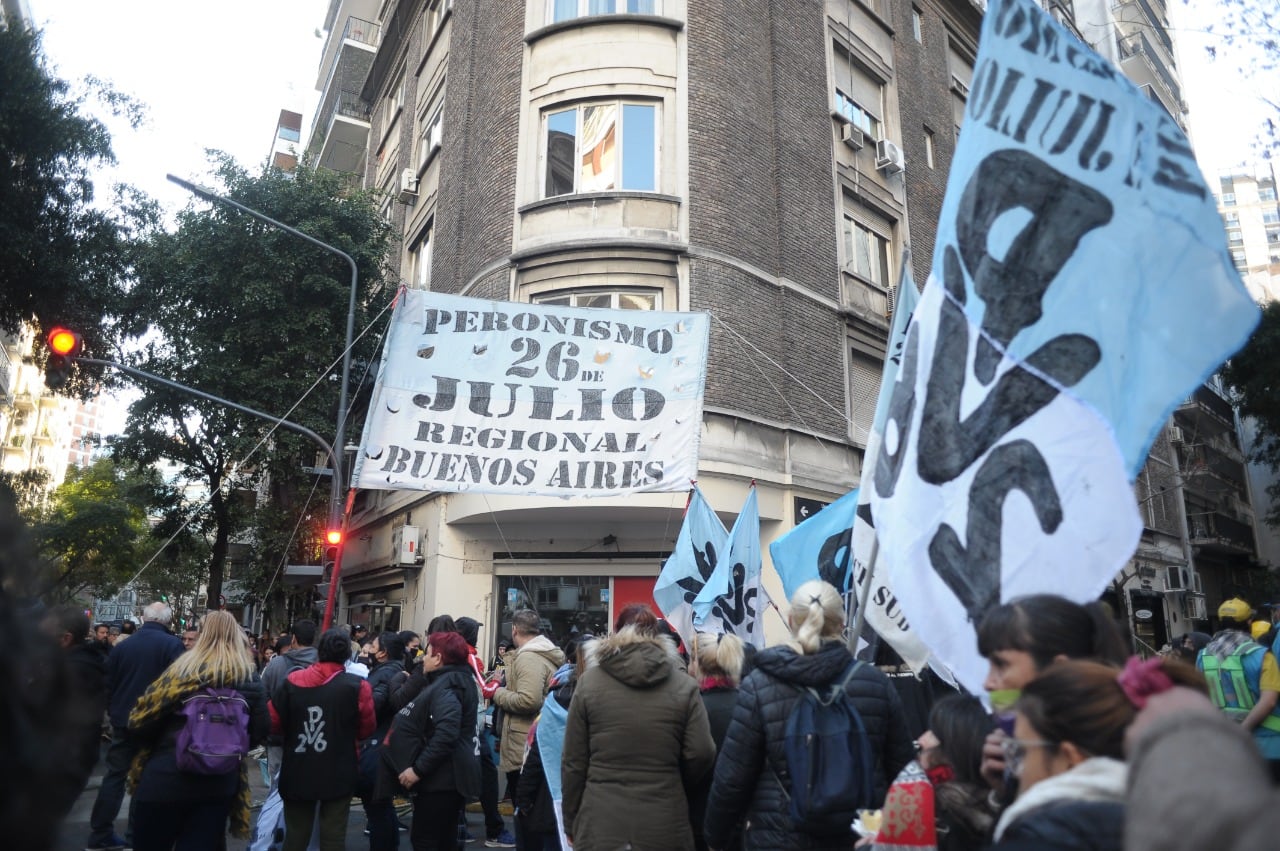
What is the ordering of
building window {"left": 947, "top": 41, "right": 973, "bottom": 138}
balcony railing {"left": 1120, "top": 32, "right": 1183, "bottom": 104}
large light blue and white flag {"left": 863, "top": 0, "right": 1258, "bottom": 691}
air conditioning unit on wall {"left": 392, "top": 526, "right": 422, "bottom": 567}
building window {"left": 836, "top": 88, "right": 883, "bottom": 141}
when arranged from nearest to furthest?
large light blue and white flag {"left": 863, "top": 0, "right": 1258, "bottom": 691} → air conditioning unit on wall {"left": 392, "top": 526, "right": 422, "bottom": 567} → building window {"left": 836, "top": 88, "right": 883, "bottom": 141} → building window {"left": 947, "top": 41, "right": 973, "bottom": 138} → balcony railing {"left": 1120, "top": 32, "right": 1183, "bottom": 104}

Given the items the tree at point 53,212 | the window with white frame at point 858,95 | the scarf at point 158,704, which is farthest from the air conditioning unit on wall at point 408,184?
the scarf at point 158,704

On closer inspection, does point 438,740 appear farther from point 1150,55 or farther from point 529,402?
point 1150,55

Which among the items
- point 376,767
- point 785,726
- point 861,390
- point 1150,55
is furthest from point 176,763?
point 1150,55

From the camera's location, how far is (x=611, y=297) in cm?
1456

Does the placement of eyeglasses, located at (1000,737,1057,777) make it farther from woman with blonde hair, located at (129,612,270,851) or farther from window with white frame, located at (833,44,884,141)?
window with white frame, located at (833,44,884,141)

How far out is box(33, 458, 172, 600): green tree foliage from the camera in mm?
1570

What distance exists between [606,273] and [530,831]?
33.8 feet

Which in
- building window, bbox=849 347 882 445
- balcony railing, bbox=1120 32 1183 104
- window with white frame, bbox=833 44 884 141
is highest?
balcony railing, bbox=1120 32 1183 104

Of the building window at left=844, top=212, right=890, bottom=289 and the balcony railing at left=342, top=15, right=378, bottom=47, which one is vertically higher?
the balcony railing at left=342, top=15, right=378, bottom=47

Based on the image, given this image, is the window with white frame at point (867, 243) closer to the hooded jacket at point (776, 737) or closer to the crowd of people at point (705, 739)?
the crowd of people at point (705, 739)

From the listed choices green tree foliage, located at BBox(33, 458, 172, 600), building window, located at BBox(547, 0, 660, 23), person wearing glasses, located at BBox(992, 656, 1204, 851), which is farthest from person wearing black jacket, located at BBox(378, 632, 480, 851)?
building window, located at BBox(547, 0, 660, 23)

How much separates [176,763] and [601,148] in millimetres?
12493

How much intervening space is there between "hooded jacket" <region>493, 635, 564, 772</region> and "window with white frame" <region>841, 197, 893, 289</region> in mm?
12533

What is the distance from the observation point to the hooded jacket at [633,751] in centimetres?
402
